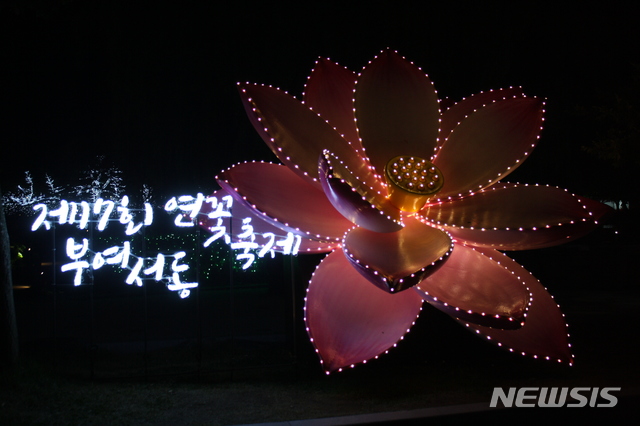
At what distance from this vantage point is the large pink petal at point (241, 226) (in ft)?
19.3

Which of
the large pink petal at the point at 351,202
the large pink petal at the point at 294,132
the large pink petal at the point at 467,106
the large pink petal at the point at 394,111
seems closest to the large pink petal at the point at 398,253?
the large pink petal at the point at 351,202

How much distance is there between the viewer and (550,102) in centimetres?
1359

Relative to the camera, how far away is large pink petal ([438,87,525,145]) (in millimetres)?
6297

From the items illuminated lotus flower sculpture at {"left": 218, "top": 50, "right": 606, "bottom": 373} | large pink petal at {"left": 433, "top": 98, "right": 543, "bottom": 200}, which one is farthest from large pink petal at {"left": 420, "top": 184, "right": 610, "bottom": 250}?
large pink petal at {"left": 433, "top": 98, "right": 543, "bottom": 200}

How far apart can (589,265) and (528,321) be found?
54.6ft

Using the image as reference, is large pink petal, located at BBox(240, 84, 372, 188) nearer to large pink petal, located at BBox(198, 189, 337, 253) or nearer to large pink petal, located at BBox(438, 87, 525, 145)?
A: large pink petal, located at BBox(198, 189, 337, 253)

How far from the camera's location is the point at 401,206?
5.36 metres

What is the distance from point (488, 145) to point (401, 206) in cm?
131

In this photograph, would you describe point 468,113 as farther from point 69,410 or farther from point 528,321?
point 69,410

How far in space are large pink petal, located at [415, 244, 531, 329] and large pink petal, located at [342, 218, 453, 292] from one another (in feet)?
1.20

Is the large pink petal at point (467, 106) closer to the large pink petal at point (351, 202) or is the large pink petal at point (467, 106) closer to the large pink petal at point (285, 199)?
the large pink petal at point (351, 202)

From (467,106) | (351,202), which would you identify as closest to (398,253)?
(351,202)

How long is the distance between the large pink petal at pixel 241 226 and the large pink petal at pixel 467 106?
2038 mm

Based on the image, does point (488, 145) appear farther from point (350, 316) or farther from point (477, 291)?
point (350, 316)
